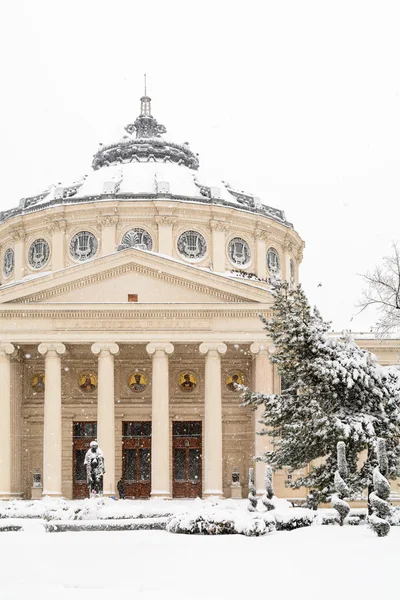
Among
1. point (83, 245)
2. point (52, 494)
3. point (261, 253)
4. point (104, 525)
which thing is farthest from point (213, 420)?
point (104, 525)

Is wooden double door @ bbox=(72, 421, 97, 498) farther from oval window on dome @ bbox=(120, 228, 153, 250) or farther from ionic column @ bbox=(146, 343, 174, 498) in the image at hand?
oval window on dome @ bbox=(120, 228, 153, 250)

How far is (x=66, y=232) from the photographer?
5622cm

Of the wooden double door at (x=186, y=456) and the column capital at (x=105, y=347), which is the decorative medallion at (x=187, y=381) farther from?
the column capital at (x=105, y=347)

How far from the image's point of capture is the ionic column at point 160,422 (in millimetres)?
45562

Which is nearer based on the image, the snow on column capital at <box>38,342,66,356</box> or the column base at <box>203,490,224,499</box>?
the column base at <box>203,490,224,499</box>

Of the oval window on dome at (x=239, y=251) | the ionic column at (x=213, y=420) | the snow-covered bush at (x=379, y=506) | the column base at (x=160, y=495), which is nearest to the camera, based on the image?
the snow-covered bush at (x=379, y=506)

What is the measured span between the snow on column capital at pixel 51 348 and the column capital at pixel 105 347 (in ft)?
4.73

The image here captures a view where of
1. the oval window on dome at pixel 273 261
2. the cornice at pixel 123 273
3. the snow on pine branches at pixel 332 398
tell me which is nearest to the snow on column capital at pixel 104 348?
the cornice at pixel 123 273

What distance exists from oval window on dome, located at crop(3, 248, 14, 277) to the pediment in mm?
11559

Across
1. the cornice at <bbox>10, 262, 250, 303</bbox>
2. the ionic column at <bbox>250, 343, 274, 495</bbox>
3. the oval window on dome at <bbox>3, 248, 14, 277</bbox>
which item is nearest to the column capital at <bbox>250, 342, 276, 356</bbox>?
the ionic column at <bbox>250, 343, 274, 495</bbox>

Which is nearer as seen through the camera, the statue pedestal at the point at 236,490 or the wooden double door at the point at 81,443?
the statue pedestal at the point at 236,490

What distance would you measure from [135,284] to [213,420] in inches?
294

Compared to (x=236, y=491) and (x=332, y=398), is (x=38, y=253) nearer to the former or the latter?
(x=236, y=491)

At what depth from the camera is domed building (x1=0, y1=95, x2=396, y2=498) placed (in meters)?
46.1
